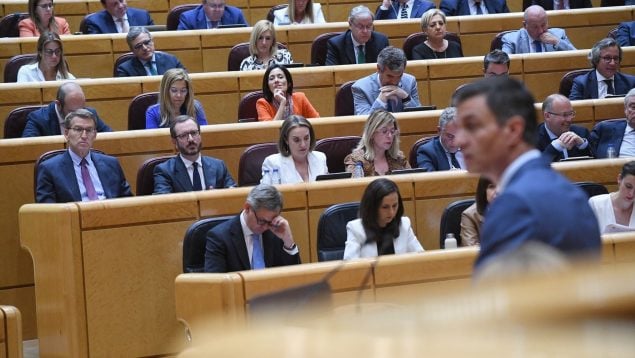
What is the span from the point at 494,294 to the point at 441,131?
132 inches

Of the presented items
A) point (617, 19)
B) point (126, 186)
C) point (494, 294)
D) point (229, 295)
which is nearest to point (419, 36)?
point (617, 19)

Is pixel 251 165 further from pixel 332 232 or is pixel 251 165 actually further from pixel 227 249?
pixel 227 249

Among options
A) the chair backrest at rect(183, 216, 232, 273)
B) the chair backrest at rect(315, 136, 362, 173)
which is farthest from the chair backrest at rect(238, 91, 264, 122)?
the chair backrest at rect(183, 216, 232, 273)

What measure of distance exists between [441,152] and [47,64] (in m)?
1.88

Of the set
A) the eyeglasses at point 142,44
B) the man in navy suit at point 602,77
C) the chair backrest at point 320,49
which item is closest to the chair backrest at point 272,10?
the chair backrest at point 320,49

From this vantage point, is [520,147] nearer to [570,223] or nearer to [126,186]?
[570,223]

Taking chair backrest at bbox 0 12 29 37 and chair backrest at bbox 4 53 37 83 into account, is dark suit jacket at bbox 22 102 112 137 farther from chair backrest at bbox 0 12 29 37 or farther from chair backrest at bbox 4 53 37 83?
chair backrest at bbox 0 12 29 37

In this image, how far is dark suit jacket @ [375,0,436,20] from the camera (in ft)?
21.4

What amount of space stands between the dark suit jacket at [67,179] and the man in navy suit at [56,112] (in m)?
0.43

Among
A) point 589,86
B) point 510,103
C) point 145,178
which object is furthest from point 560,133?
point 510,103

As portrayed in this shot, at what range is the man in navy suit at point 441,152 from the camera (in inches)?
175

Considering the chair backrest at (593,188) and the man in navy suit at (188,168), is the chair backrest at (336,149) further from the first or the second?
the chair backrest at (593,188)

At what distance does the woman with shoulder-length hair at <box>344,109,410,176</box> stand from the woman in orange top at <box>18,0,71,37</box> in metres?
2.09

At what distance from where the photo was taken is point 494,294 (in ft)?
3.71
